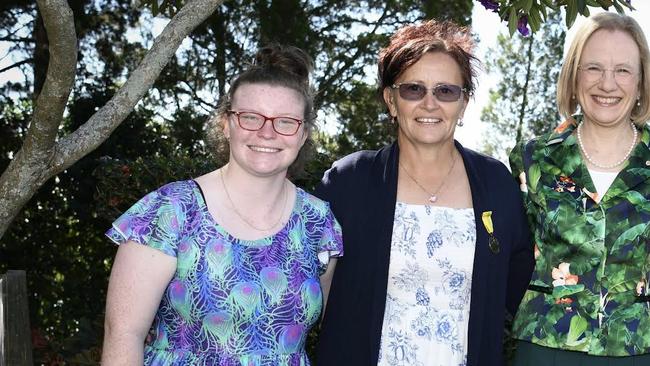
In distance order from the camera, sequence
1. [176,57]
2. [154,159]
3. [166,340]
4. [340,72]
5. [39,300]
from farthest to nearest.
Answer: [340,72], [176,57], [39,300], [154,159], [166,340]

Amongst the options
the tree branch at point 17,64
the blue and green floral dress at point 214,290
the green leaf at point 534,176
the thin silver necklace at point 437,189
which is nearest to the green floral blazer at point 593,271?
the green leaf at point 534,176

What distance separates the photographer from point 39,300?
26.2 feet

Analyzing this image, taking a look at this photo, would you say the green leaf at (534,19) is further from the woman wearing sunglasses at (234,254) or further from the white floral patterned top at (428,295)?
the woman wearing sunglasses at (234,254)

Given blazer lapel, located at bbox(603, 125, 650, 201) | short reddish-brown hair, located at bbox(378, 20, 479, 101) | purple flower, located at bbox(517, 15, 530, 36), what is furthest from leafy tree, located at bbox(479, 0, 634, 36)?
blazer lapel, located at bbox(603, 125, 650, 201)

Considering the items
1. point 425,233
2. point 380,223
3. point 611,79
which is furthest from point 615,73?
point 380,223

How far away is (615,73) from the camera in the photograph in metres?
3.42

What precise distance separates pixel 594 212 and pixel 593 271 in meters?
0.23

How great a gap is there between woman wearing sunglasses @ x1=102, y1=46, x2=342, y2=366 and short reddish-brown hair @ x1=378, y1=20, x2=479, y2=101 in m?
0.52

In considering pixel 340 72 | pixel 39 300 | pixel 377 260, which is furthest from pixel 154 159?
pixel 340 72

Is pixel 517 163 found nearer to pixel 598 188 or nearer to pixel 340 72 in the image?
pixel 598 188

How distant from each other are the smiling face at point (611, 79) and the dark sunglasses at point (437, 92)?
508mm

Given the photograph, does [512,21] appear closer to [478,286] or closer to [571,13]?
[571,13]

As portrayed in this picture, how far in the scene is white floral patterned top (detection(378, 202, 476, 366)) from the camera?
335cm

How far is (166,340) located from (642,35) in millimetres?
2216
